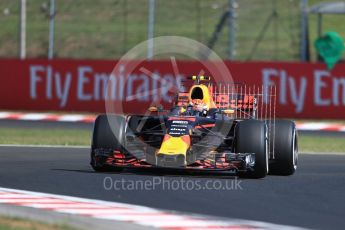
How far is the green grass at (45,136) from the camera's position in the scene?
2201cm

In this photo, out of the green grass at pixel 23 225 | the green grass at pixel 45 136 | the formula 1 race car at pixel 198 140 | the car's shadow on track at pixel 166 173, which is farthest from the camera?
Result: the green grass at pixel 45 136

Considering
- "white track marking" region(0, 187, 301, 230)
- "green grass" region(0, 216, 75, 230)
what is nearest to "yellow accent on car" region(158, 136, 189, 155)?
"white track marking" region(0, 187, 301, 230)

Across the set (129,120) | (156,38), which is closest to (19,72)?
(156,38)

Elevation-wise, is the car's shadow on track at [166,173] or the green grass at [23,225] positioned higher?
the green grass at [23,225]

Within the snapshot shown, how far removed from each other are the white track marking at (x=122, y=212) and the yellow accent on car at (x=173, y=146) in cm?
252

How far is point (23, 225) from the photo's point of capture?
29.8 ft

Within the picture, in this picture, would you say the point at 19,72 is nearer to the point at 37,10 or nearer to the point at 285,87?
the point at 285,87

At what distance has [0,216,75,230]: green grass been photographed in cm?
892

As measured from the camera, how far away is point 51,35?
34531 mm

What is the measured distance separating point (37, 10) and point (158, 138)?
29219mm

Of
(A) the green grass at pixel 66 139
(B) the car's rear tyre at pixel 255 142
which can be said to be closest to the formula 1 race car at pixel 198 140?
(B) the car's rear tyre at pixel 255 142

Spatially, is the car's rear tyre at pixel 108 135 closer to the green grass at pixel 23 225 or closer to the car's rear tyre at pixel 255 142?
the car's rear tyre at pixel 255 142

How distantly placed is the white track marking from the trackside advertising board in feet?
61.3

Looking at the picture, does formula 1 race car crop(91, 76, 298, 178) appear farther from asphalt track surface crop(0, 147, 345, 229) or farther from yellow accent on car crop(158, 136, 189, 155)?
asphalt track surface crop(0, 147, 345, 229)
